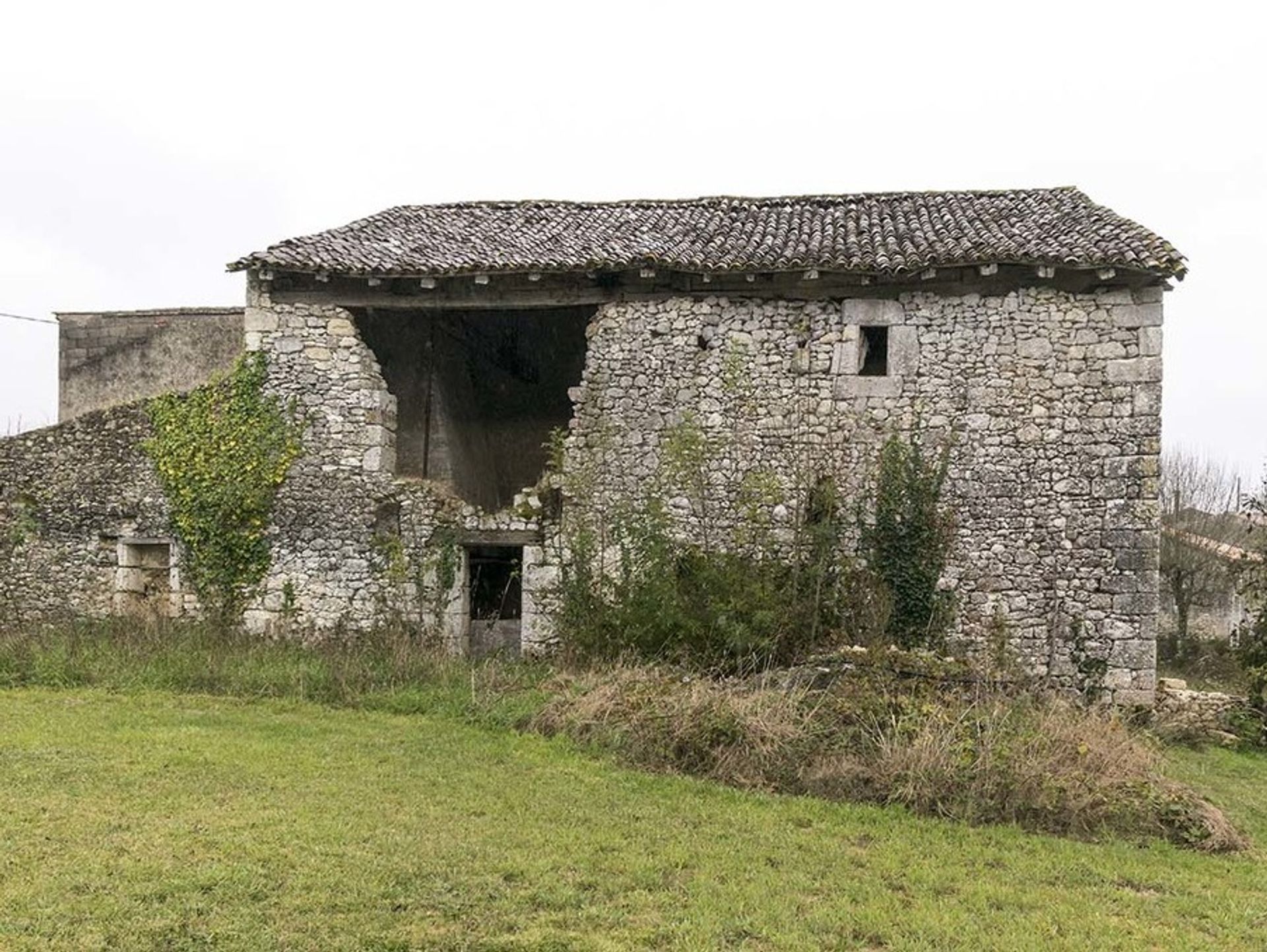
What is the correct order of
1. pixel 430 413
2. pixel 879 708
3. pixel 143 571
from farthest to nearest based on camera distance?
pixel 430 413
pixel 143 571
pixel 879 708

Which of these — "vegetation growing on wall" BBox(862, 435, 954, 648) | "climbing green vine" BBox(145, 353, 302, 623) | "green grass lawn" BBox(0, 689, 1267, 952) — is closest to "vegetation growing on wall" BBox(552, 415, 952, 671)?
"vegetation growing on wall" BBox(862, 435, 954, 648)

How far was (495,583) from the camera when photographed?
13.4 meters

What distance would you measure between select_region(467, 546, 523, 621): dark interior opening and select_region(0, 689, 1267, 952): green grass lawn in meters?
5.23

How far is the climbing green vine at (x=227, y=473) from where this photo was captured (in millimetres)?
12250

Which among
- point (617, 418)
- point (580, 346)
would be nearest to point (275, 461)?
point (617, 418)

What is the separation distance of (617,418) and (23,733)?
22.8 ft

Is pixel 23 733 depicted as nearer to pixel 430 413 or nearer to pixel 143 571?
pixel 143 571

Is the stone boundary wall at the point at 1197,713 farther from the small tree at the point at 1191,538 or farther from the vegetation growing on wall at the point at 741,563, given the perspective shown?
the small tree at the point at 1191,538

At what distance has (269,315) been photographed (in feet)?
40.8

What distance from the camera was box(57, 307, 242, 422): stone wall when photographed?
17500mm

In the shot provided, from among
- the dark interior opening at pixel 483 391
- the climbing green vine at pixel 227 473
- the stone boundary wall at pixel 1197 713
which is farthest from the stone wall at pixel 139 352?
the stone boundary wall at pixel 1197 713

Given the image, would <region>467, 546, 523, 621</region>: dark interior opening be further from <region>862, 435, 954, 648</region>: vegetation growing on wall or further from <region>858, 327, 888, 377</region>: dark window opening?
<region>858, 327, 888, 377</region>: dark window opening

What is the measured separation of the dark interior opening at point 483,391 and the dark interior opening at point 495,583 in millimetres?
1201

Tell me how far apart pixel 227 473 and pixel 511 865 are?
856 centimetres
